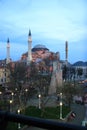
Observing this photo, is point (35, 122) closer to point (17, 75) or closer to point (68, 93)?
point (68, 93)

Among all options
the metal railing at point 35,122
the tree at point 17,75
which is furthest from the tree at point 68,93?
the metal railing at point 35,122

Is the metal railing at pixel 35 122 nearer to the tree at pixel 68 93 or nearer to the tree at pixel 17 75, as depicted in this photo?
the tree at pixel 68 93

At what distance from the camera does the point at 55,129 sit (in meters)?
1.84

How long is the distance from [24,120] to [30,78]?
6441cm

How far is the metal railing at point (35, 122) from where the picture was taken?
1807 millimetres

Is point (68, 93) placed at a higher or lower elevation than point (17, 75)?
lower

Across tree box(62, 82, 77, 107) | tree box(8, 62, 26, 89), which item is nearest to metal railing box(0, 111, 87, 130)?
tree box(62, 82, 77, 107)

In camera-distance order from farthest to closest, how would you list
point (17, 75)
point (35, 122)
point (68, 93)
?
point (17, 75), point (68, 93), point (35, 122)

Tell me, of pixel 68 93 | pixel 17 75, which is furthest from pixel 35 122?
pixel 17 75

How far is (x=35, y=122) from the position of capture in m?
1.95

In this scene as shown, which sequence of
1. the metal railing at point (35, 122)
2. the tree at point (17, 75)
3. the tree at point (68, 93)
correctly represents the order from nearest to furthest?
the metal railing at point (35, 122), the tree at point (68, 93), the tree at point (17, 75)

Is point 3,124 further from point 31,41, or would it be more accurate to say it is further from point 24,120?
point 31,41

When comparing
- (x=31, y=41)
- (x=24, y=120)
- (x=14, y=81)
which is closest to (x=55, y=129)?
(x=24, y=120)

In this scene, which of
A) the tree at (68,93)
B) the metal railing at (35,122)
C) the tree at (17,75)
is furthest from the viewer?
the tree at (17,75)
